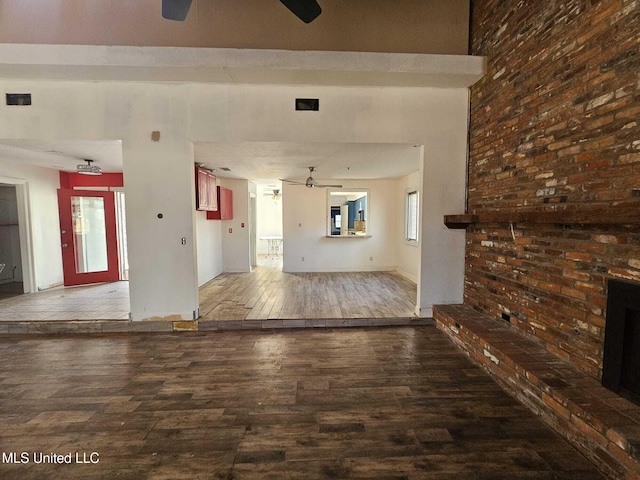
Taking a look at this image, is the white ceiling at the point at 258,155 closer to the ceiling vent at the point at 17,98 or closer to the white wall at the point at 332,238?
the ceiling vent at the point at 17,98

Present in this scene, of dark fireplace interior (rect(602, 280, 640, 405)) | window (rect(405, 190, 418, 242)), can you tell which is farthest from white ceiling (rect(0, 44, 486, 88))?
window (rect(405, 190, 418, 242))

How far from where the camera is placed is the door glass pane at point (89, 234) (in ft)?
17.9

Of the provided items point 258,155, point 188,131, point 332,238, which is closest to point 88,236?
point 188,131

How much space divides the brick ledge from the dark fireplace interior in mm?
88

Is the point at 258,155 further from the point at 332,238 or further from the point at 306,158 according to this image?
the point at 332,238

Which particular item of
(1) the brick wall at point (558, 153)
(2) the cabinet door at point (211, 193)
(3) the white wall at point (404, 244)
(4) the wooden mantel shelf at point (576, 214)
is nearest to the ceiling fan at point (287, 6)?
(1) the brick wall at point (558, 153)

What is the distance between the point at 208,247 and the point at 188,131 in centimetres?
312

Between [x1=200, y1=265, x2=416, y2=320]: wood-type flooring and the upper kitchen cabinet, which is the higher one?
the upper kitchen cabinet

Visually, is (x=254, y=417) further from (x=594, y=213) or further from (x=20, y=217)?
(x=20, y=217)

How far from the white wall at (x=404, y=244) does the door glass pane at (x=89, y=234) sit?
650 centimetres

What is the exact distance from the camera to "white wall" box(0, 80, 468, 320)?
323 cm

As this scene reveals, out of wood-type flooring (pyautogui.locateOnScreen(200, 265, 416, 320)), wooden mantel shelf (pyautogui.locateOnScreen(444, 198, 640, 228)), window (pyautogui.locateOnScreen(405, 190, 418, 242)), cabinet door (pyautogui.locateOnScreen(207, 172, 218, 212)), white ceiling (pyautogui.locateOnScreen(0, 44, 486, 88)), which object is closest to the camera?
wooden mantel shelf (pyautogui.locateOnScreen(444, 198, 640, 228))

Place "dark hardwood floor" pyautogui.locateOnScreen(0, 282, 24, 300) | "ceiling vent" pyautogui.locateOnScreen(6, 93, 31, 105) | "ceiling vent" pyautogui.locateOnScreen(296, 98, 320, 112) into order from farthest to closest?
"dark hardwood floor" pyautogui.locateOnScreen(0, 282, 24, 300)
"ceiling vent" pyautogui.locateOnScreen(296, 98, 320, 112)
"ceiling vent" pyautogui.locateOnScreen(6, 93, 31, 105)

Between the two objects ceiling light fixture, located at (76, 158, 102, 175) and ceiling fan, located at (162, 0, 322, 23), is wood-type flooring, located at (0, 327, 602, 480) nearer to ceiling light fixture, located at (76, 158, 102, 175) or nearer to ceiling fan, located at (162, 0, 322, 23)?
ceiling light fixture, located at (76, 158, 102, 175)
